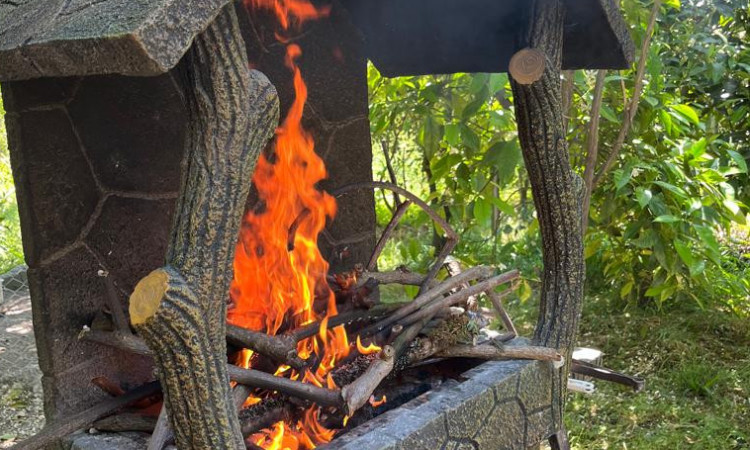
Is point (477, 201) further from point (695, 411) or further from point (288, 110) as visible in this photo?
point (695, 411)

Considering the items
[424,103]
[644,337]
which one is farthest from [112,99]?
[644,337]

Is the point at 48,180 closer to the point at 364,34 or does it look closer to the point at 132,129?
the point at 132,129

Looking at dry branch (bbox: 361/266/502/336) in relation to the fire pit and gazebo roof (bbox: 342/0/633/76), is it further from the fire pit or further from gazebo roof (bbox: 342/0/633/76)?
gazebo roof (bbox: 342/0/633/76)

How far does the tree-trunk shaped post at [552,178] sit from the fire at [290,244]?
0.84m

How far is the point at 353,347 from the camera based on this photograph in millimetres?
2668

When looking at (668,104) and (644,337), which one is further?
(644,337)

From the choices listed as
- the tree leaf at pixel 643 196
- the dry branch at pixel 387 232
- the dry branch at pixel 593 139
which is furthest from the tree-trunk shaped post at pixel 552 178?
the dry branch at pixel 593 139

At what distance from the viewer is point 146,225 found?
8.73 feet

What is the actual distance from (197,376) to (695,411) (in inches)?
131

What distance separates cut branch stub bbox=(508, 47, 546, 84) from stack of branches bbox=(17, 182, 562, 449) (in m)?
0.77

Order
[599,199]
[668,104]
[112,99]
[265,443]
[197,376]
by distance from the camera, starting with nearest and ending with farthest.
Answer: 1. [197,376]
2. [265,443]
3. [112,99]
4. [668,104]
5. [599,199]

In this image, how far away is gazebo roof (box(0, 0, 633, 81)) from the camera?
1.41 m

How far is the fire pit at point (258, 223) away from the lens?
169 centimetres

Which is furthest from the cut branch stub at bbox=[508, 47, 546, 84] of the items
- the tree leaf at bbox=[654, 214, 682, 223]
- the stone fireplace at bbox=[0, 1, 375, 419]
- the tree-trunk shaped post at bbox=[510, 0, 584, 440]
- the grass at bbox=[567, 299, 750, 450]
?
the grass at bbox=[567, 299, 750, 450]
